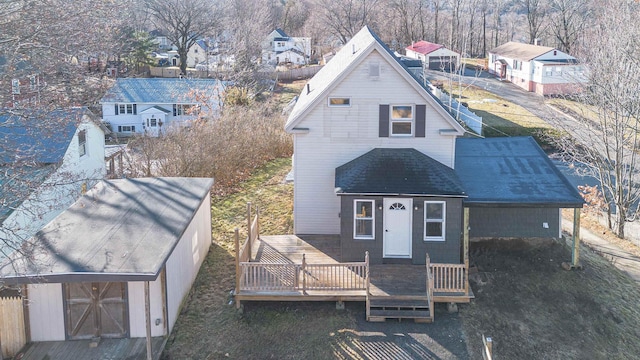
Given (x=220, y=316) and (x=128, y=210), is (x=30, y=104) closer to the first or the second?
(x=128, y=210)

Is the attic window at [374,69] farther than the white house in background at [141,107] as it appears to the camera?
No

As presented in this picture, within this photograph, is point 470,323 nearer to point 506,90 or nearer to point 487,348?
point 487,348

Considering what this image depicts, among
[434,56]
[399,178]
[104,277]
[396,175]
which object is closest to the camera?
[104,277]

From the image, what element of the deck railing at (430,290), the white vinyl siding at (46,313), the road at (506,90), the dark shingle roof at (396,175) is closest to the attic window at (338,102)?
the dark shingle roof at (396,175)

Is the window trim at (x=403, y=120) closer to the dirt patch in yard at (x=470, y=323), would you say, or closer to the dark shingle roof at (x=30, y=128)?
the dirt patch in yard at (x=470, y=323)

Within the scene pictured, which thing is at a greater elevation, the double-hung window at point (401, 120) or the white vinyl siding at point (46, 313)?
the double-hung window at point (401, 120)

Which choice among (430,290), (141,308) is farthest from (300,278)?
(141,308)
